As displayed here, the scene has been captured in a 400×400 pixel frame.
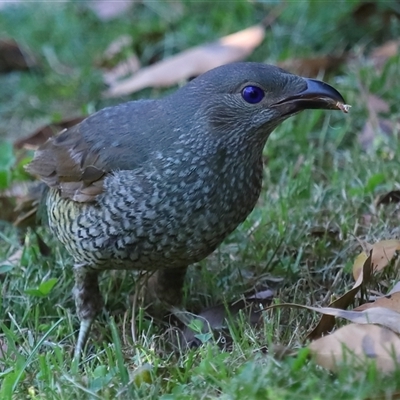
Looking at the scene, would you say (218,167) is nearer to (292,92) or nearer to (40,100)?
(292,92)

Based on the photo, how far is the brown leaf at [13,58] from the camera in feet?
22.1

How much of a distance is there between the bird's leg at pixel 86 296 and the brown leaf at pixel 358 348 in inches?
49.9

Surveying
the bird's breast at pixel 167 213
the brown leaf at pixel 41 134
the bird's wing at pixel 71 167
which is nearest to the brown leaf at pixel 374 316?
the bird's breast at pixel 167 213

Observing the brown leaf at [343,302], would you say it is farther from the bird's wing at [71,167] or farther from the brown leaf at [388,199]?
the bird's wing at [71,167]

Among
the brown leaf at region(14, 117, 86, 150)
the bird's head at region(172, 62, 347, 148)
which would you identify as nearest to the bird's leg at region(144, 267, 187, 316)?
the bird's head at region(172, 62, 347, 148)

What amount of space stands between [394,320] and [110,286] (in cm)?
154

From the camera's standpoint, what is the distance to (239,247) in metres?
4.01

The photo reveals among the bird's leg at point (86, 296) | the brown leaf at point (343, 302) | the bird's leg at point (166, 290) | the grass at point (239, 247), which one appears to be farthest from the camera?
the bird's leg at point (166, 290)

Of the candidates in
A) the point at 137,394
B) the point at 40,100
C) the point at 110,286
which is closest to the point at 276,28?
the point at 40,100

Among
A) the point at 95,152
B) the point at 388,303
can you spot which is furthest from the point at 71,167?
the point at 388,303

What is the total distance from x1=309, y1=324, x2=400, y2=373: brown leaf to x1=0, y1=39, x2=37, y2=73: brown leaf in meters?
4.73

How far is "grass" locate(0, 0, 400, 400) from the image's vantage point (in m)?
2.68

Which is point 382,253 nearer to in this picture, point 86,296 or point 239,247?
point 239,247

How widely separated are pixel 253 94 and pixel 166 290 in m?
0.96
